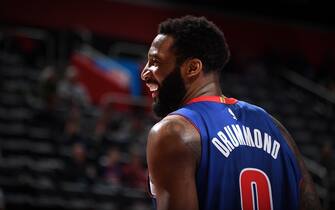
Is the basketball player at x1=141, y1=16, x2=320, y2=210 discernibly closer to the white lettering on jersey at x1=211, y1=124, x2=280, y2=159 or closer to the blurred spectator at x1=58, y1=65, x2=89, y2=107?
the white lettering on jersey at x1=211, y1=124, x2=280, y2=159

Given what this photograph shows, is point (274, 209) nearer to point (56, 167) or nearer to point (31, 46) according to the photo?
point (56, 167)

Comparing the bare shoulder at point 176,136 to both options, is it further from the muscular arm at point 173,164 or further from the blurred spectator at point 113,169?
the blurred spectator at point 113,169

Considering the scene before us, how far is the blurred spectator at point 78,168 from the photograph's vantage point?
31.8 ft

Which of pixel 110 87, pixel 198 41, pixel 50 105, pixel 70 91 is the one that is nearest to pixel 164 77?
pixel 198 41

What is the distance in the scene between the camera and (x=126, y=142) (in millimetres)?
11500

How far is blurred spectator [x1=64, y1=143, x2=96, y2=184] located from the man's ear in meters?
7.28

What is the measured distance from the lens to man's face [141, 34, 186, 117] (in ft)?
8.33

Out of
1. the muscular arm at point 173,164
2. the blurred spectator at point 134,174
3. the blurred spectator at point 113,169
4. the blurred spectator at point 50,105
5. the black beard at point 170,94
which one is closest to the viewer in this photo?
the muscular arm at point 173,164

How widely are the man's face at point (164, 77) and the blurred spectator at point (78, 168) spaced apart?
7.21 metres

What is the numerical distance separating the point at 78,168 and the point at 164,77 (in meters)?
7.41

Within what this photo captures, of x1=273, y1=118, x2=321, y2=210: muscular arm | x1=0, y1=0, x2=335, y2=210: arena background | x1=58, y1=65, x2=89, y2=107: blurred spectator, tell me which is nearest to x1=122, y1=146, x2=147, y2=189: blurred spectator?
x1=0, y1=0, x2=335, y2=210: arena background

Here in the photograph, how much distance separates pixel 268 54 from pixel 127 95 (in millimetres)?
4631

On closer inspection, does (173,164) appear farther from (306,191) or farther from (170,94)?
(306,191)

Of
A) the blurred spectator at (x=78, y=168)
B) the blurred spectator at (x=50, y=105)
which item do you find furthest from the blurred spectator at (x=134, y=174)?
the blurred spectator at (x=50, y=105)
